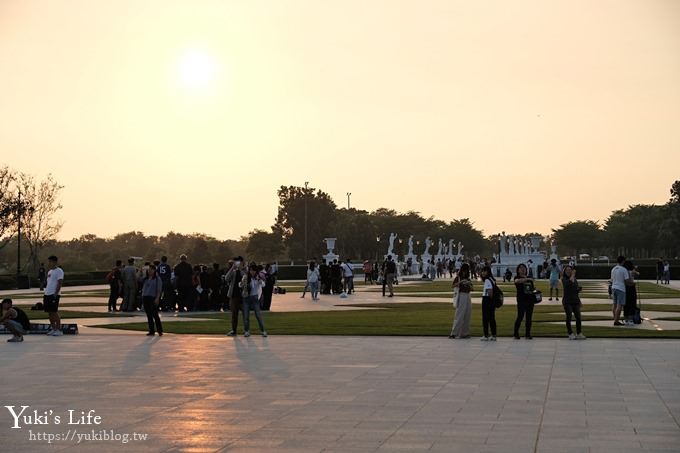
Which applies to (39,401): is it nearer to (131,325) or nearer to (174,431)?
(174,431)

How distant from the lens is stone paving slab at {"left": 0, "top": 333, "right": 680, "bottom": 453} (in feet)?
31.7

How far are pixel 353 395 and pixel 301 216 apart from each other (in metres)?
126

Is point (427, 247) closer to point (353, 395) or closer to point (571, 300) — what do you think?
point (571, 300)

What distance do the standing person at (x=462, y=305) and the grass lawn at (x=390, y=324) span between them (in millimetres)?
1041

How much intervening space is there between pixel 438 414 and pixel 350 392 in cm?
205

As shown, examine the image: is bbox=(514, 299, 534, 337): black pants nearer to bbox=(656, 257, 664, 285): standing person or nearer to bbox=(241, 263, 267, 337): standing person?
bbox=(241, 263, 267, 337): standing person

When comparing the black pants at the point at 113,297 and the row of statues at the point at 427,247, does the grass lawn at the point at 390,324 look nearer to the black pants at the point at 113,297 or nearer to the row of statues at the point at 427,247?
the black pants at the point at 113,297

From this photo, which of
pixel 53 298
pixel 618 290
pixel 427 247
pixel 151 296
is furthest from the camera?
pixel 427 247

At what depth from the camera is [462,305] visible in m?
21.5

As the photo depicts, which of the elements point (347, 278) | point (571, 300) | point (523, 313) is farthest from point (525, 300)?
point (347, 278)

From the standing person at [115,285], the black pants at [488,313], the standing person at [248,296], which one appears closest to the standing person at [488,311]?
the black pants at [488,313]

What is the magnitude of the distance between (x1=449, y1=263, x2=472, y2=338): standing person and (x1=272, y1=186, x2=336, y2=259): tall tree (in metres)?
115

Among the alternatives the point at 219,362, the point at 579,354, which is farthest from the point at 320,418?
the point at 579,354

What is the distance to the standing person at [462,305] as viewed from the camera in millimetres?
21288
